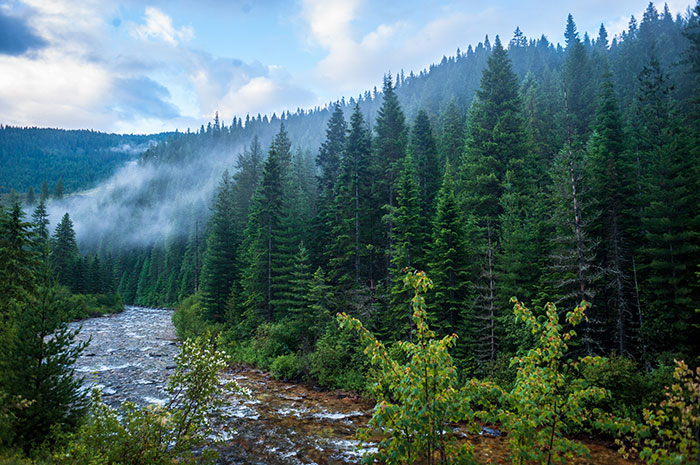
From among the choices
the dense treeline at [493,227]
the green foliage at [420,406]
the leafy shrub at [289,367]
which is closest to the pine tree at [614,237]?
the dense treeline at [493,227]

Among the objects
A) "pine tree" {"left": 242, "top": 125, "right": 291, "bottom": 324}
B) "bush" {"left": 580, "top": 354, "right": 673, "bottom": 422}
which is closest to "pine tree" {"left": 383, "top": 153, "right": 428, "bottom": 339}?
"bush" {"left": 580, "top": 354, "right": 673, "bottom": 422}

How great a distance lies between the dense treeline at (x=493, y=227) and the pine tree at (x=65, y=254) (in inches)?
1497

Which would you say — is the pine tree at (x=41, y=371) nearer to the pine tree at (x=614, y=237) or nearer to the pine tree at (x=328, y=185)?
the pine tree at (x=614, y=237)

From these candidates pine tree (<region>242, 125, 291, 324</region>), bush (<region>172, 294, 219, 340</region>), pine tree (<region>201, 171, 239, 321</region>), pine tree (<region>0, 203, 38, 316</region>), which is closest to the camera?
pine tree (<region>0, 203, 38, 316</region>)

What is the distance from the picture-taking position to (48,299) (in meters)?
9.09

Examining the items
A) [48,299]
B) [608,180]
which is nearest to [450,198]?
[608,180]

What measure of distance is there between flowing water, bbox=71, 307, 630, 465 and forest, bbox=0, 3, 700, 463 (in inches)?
76.1

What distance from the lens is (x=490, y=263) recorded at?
64.3 feet

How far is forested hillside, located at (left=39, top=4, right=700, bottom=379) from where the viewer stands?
1864 cm

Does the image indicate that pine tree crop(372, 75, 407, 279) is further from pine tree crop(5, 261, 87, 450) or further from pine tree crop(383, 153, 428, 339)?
pine tree crop(5, 261, 87, 450)

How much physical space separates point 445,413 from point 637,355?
795 inches

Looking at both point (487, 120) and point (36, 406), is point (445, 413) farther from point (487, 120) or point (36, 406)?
point (487, 120)

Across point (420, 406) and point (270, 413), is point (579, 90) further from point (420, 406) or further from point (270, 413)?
point (420, 406)

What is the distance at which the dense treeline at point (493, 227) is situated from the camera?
1859 cm
